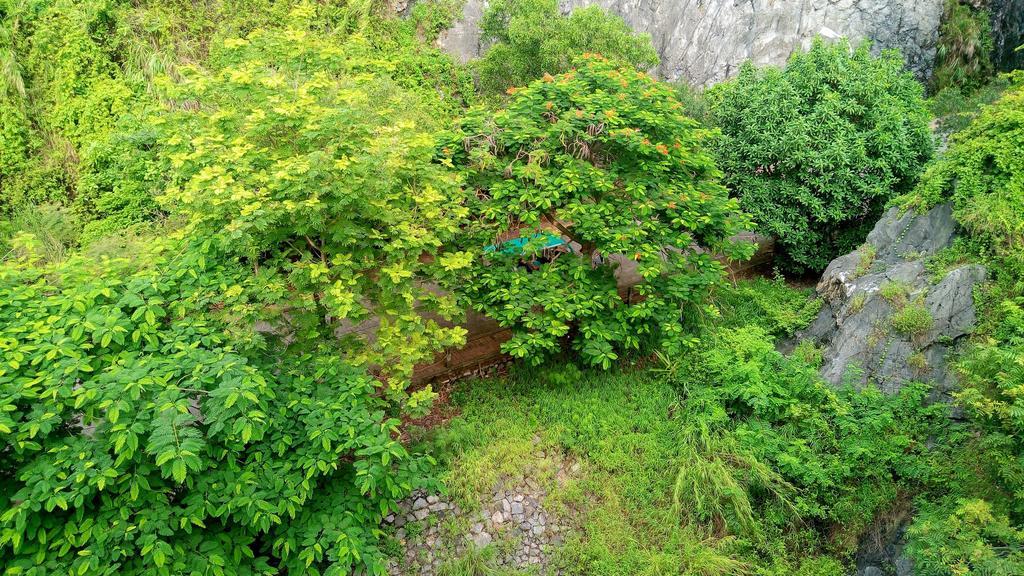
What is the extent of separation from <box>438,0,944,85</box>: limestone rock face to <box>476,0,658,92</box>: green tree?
1965 millimetres

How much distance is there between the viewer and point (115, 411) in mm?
4059

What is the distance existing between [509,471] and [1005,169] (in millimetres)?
6714

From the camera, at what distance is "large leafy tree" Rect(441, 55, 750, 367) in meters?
7.17

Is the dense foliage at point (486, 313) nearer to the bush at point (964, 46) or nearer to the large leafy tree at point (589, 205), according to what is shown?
the large leafy tree at point (589, 205)

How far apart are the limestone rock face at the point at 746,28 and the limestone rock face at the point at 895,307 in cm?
734

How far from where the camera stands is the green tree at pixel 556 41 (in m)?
11.6

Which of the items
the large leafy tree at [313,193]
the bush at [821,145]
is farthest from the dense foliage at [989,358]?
the large leafy tree at [313,193]

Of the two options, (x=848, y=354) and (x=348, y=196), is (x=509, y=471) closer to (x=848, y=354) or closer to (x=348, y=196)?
(x=348, y=196)

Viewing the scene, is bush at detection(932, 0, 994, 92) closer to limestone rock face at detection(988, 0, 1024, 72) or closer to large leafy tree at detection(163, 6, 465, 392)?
limestone rock face at detection(988, 0, 1024, 72)

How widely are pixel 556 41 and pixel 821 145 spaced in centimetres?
518

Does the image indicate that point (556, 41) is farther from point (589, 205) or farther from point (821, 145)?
point (589, 205)

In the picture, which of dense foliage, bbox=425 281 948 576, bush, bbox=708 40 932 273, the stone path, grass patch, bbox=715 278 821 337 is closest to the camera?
dense foliage, bbox=425 281 948 576

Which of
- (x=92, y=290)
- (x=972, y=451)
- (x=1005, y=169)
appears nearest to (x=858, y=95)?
(x=1005, y=169)

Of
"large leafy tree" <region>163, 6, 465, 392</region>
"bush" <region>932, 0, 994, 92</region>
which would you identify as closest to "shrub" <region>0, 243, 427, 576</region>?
"large leafy tree" <region>163, 6, 465, 392</region>
